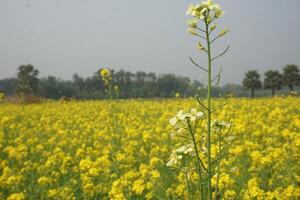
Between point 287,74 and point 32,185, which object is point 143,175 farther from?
Answer: point 287,74

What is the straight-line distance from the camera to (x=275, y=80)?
49250 mm

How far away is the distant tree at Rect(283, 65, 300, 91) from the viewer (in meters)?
47.6

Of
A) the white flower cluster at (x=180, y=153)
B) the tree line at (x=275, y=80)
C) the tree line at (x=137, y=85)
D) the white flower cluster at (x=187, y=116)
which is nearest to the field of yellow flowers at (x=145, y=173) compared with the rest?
the white flower cluster at (x=180, y=153)

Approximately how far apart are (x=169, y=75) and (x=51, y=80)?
20.9m

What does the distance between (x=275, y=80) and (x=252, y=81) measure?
300 cm

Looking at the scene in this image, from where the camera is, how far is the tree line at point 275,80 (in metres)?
47.8

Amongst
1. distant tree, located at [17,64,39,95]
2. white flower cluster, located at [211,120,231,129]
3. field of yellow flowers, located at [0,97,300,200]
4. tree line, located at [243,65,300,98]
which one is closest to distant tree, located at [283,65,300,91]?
tree line, located at [243,65,300,98]

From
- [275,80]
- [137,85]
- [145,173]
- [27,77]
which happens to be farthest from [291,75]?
[145,173]

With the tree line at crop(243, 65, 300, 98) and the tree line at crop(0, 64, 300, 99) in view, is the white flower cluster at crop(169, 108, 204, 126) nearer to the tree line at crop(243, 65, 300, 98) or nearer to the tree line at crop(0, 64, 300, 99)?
the tree line at crop(0, 64, 300, 99)

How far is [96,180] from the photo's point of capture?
4.36 meters

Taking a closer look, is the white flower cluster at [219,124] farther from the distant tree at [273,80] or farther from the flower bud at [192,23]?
the distant tree at [273,80]

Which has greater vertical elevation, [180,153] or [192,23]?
[192,23]

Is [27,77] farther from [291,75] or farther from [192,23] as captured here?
[192,23]

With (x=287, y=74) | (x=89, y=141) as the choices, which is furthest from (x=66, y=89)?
(x=89, y=141)
